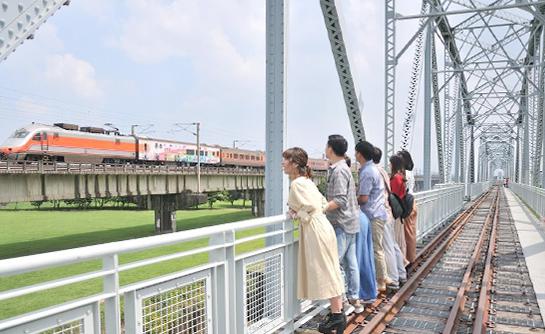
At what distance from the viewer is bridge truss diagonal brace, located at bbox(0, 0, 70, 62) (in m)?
3.04

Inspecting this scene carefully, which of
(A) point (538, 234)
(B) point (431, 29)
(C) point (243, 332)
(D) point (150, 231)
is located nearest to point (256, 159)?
(D) point (150, 231)

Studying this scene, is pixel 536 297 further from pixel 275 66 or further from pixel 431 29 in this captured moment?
pixel 431 29

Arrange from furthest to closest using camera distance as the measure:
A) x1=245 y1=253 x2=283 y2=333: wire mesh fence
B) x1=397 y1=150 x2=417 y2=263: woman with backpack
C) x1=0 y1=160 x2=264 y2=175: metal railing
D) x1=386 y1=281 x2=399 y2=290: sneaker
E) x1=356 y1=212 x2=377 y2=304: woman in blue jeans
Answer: x1=0 y1=160 x2=264 y2=175: metal railing
x1=397 y1=150 x2=417 y2=263: woman with backpack
x1=386 y1=281 x2=399 y2=290: sneaker
x1=356 y1=212 x2=377 y2=304: woman in blue jeans
x1=245 y1=253 x2=283 y2=333: wire mesh fence

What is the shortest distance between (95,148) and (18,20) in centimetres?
3884

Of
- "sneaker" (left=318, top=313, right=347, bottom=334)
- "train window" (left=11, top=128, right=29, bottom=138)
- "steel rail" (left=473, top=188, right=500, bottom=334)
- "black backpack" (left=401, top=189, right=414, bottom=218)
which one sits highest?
"train window" (left=11, top=128, right=29, bottom=138)

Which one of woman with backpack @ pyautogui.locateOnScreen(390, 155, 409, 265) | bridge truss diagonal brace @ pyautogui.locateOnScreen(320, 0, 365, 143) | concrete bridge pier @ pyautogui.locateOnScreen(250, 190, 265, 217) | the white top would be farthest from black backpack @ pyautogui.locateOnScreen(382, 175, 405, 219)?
concrete bridge pier @ pyautogui.locateOnScreen(250, 190, 265, 217)

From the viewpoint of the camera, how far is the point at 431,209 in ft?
44.1

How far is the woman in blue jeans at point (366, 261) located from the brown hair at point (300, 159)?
136 centimetres

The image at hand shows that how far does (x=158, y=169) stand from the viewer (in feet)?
108

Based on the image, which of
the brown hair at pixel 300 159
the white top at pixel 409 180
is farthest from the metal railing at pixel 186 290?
the white top at pixel 409 180

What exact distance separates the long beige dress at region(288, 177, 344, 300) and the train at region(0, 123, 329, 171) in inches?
1275

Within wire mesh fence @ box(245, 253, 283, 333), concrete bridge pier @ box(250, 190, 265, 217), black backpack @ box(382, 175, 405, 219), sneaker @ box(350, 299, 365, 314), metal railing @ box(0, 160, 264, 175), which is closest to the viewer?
wire mesh fence @ box(245, 253, 283, 333)

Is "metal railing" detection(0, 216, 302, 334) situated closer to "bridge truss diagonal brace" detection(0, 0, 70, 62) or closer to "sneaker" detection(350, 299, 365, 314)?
"sneaker" detection(350, 299, 365, 314)

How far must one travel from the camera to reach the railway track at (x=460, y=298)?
5.38 meters
